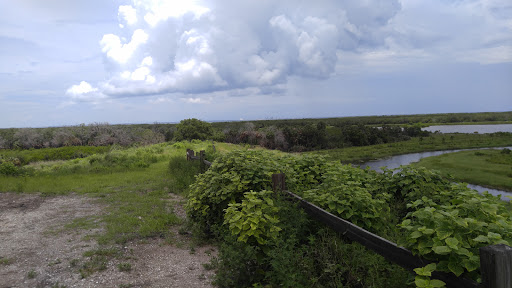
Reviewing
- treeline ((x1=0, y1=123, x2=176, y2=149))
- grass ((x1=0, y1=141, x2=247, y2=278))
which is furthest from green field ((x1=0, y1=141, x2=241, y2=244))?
treeline ((x1=0, y1=123, x2=176, y2=149))

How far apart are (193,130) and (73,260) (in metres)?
26.6

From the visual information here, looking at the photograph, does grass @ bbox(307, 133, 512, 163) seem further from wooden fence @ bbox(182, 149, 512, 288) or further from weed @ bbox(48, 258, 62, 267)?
weed @ bbox(48, 258, 62, 267)

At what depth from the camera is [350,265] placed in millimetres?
3504

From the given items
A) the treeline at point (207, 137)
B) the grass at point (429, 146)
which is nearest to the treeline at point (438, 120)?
the grass at point (429, 146)

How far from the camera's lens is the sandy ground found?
4449 millimetres

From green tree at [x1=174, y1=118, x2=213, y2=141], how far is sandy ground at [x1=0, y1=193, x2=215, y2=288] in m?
23.3

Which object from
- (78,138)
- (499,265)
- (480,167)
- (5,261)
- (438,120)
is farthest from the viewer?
(438,120)

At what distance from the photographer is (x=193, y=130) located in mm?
31234

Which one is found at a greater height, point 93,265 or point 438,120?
point 438,120

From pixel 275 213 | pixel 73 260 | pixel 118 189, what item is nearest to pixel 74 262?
pixel 73 260

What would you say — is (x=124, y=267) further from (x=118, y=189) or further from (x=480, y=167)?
(x=480, y=167)

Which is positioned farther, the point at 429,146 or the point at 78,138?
the point at 78,138

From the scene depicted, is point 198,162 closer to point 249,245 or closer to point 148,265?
point 148,265

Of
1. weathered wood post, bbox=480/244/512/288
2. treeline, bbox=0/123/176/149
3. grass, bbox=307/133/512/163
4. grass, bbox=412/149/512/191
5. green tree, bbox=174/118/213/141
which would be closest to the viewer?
weathered wood post, bbox=480/244/512/288
